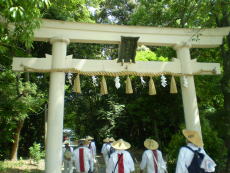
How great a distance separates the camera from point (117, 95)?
15586 millimetres

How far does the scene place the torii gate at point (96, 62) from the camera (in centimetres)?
660

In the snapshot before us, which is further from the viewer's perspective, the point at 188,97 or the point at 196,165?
the point at 188,97

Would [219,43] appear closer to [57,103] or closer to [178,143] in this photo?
[178,143]

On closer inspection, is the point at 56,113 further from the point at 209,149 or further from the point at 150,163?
the point at 209,149

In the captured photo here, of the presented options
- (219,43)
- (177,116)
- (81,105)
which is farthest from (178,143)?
(81,105)

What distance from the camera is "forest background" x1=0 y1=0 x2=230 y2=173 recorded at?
7.27 m

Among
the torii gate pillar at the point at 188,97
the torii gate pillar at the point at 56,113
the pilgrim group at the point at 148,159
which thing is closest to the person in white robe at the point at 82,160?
the pilgrim group at the point at 148,159

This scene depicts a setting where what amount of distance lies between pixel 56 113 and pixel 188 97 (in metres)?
3.95

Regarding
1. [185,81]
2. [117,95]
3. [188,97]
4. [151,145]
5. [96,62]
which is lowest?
[151,145]

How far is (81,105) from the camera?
16109 mm

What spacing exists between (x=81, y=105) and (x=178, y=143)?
9.68 meters

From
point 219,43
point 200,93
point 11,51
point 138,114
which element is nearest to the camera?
point 219,43

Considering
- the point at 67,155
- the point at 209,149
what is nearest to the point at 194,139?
the point at 209,149

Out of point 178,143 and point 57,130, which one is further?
point 178,143
